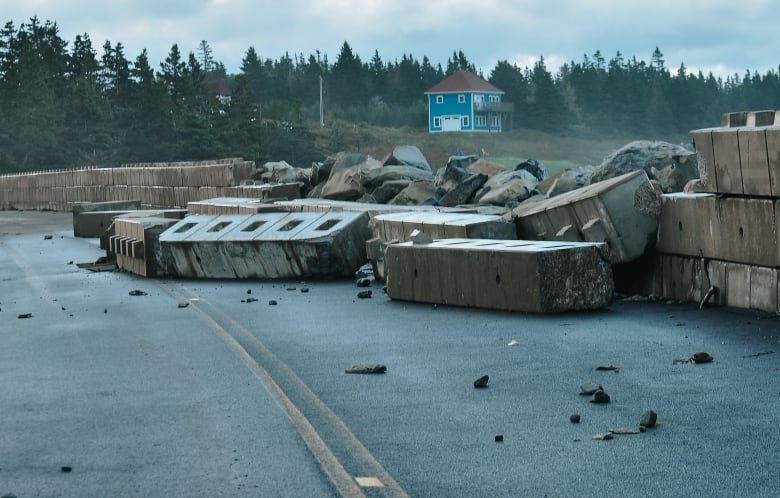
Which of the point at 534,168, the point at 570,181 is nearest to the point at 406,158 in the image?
the point at 534,168

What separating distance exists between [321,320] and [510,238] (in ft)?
12.7

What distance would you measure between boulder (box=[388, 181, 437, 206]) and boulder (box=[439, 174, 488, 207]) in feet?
3.36

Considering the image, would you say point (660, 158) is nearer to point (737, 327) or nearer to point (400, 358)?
point (737, 327)

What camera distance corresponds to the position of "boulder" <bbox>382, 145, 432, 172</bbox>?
37344 mm

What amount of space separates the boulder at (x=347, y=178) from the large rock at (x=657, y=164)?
11.4 meters

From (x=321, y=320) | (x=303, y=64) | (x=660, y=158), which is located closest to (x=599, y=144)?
(x=303, y=64)

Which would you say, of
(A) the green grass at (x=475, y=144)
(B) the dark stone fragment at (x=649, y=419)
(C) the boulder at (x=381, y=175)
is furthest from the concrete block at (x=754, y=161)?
(A) the green grass at (x=475, y=144)

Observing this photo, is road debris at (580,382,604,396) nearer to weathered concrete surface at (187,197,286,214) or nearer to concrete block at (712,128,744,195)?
concrete block at (712,128,744,195)

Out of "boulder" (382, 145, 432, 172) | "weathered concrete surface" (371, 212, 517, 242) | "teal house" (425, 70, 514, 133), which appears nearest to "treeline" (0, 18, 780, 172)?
"teal house" (425, 70, 514, 133)

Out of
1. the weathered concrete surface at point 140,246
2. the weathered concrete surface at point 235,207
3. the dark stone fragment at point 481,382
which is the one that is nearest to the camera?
the dark stone fragment at point 481,382

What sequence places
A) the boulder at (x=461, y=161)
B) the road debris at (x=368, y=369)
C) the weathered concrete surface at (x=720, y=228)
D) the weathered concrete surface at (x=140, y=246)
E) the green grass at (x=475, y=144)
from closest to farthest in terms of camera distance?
the road debris at (x=368, y=369) → the weathered concrete surface at (x=720, y=228) → the weathered concrete surface at (x=140, y=246) → the boulder at (x=461, y=161) → the green grass at (x=475, y=144)

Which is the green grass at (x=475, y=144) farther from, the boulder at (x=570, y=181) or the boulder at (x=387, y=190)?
the boulder at (x=570, y=181)

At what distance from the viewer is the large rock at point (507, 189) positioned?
2620 cm

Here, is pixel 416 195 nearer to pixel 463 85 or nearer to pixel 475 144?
pixel 475 144
